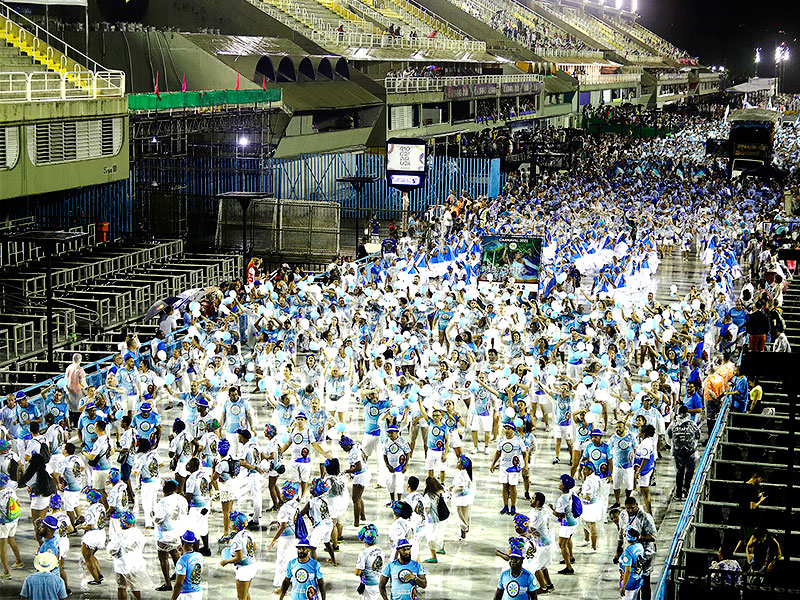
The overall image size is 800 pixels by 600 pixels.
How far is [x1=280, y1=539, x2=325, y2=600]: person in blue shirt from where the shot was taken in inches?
423

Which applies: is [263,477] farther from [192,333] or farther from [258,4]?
[258,4]

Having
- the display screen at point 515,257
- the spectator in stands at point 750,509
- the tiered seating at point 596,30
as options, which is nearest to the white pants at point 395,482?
the spectator in stands at point 750,509

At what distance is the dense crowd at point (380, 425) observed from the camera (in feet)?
39.6

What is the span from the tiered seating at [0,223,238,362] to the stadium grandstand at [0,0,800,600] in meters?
0.11

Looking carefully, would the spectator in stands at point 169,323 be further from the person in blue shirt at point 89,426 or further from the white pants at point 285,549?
the white pants at point 285,549

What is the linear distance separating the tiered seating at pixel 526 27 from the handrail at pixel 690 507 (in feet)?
246

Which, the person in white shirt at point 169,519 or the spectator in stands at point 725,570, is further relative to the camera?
the person in white shirt at point 169,519

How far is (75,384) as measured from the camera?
17.6 m

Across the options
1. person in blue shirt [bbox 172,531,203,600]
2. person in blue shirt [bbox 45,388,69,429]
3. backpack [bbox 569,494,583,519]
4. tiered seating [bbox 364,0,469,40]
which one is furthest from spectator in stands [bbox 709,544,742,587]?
tiered seating [bbox 364,0,469,40]

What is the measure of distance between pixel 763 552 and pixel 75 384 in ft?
35.7

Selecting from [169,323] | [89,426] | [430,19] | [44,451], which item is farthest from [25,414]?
[430,19]

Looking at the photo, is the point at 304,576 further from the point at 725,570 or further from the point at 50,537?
the point at 725,570

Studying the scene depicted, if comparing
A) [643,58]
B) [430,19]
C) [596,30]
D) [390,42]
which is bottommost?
[390,42]

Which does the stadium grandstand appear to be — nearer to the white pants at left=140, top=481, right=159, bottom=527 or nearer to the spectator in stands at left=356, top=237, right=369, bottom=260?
the white pants at left=140, top=481, right=159, bottom=527
